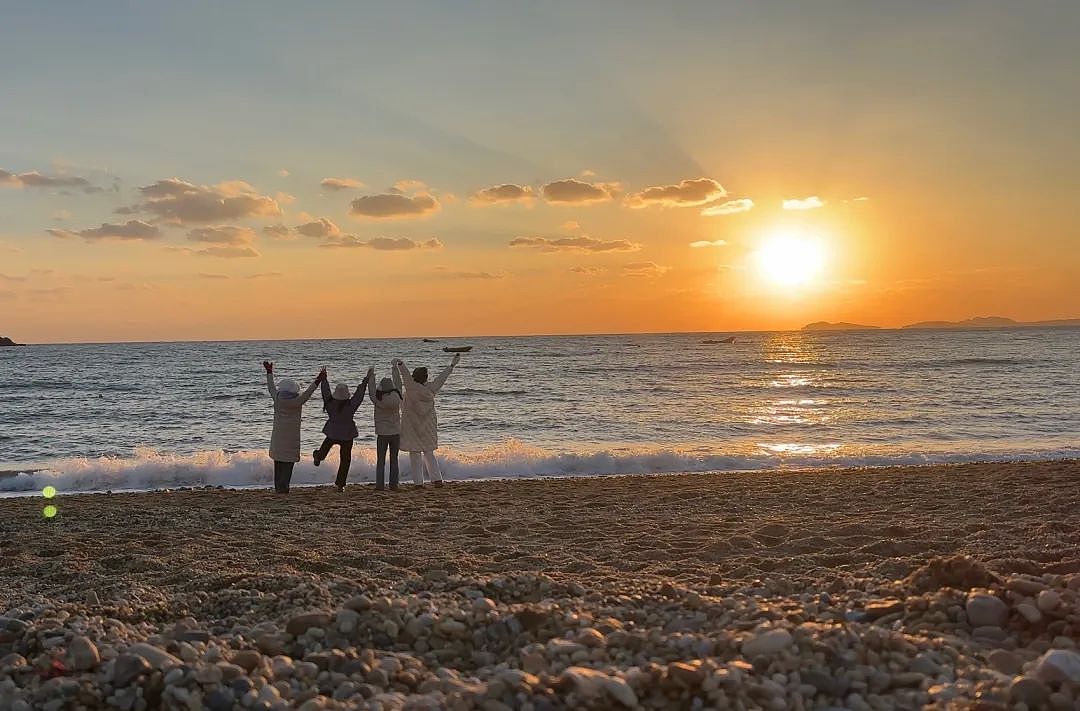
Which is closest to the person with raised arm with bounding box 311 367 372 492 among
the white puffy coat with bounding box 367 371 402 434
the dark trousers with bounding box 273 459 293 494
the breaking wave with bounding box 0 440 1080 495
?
the white puffy coat with bounding box 367 371 402 434

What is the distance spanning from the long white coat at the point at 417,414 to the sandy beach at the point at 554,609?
8.88 ft

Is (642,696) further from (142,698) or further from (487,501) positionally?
(487,501)

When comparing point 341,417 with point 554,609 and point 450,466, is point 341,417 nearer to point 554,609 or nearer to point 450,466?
point 450,466

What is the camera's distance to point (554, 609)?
170 inches

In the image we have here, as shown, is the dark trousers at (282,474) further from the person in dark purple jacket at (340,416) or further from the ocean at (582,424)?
the ocean at (582,424)

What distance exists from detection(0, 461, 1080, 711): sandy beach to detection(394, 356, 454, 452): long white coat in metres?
2.71

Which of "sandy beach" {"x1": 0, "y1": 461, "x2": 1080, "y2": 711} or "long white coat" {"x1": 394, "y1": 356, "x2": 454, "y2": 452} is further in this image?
"long white coat" {"x1": 394, "y1": 356, "x2": 454, "y2": 452}

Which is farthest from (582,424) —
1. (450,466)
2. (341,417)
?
(341,417)

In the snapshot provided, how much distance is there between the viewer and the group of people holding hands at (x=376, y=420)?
11.3 meters

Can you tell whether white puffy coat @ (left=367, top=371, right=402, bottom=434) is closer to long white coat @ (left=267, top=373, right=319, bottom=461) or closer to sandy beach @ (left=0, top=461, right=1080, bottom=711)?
long white coat @ (left=267, top=373, right=319, bottom=461)

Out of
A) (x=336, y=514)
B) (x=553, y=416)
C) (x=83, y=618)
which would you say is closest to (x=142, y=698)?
(x=83, y=618)

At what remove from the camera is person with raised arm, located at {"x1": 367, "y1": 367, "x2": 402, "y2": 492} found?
37.2 ft

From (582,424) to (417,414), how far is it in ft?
41.3

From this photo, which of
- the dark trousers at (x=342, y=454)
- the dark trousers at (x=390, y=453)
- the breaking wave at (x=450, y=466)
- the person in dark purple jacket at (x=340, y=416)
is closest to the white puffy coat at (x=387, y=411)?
the dark trousers at (x=390, y=453)
